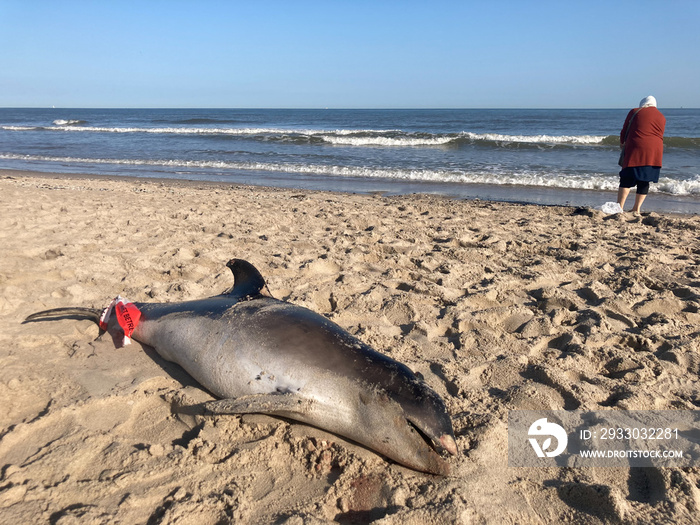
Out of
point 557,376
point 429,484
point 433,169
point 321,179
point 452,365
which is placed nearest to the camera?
point 429,484

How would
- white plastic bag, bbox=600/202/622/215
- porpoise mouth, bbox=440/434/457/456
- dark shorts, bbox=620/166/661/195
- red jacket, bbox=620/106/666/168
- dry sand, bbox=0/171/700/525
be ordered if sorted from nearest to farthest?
dry sand, bbox=0/171/700/525
porpoise mouth, bbox=440/434/457/456
red jacket, bbox=620/106/666/168
dark shorts, bbox=620/166/661/195
white plastic bag, bbox=600/202/622/215

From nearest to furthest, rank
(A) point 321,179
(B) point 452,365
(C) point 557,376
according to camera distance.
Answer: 1. (C) point 557,376
2. (B) point 452,365
3. (A) point 321,179

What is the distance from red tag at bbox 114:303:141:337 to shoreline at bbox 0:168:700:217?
8.08 metres

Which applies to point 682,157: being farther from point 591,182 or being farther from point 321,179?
point 321,179

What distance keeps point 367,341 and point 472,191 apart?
8750 mm

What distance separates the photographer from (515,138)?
24547 mm

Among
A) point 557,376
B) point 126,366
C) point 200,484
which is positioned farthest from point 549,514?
point 126,366

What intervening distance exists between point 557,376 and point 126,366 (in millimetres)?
2865

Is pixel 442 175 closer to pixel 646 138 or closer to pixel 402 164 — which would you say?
pixel 402 164

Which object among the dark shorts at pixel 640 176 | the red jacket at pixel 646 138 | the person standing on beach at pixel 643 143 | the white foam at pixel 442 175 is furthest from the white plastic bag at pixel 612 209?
the white foam at pixel 442 175

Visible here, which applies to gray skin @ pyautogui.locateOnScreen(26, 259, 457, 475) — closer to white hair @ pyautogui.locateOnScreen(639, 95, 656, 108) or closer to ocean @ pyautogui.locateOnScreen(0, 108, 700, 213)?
white hair @ pyautogui.locateOnScreen(639, 95, 656, 108)

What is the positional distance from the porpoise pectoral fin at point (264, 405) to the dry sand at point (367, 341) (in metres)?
0.20

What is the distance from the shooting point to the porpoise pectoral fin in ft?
7.72

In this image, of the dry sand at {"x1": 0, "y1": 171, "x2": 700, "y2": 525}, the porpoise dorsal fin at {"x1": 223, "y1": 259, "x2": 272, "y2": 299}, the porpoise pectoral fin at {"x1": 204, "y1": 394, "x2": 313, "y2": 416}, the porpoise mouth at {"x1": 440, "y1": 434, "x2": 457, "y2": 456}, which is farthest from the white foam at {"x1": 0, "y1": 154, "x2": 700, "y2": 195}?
the porpoise pectoral fin at {"x1": 204, "y1": 394, "x2": 313, "y2": 416}
